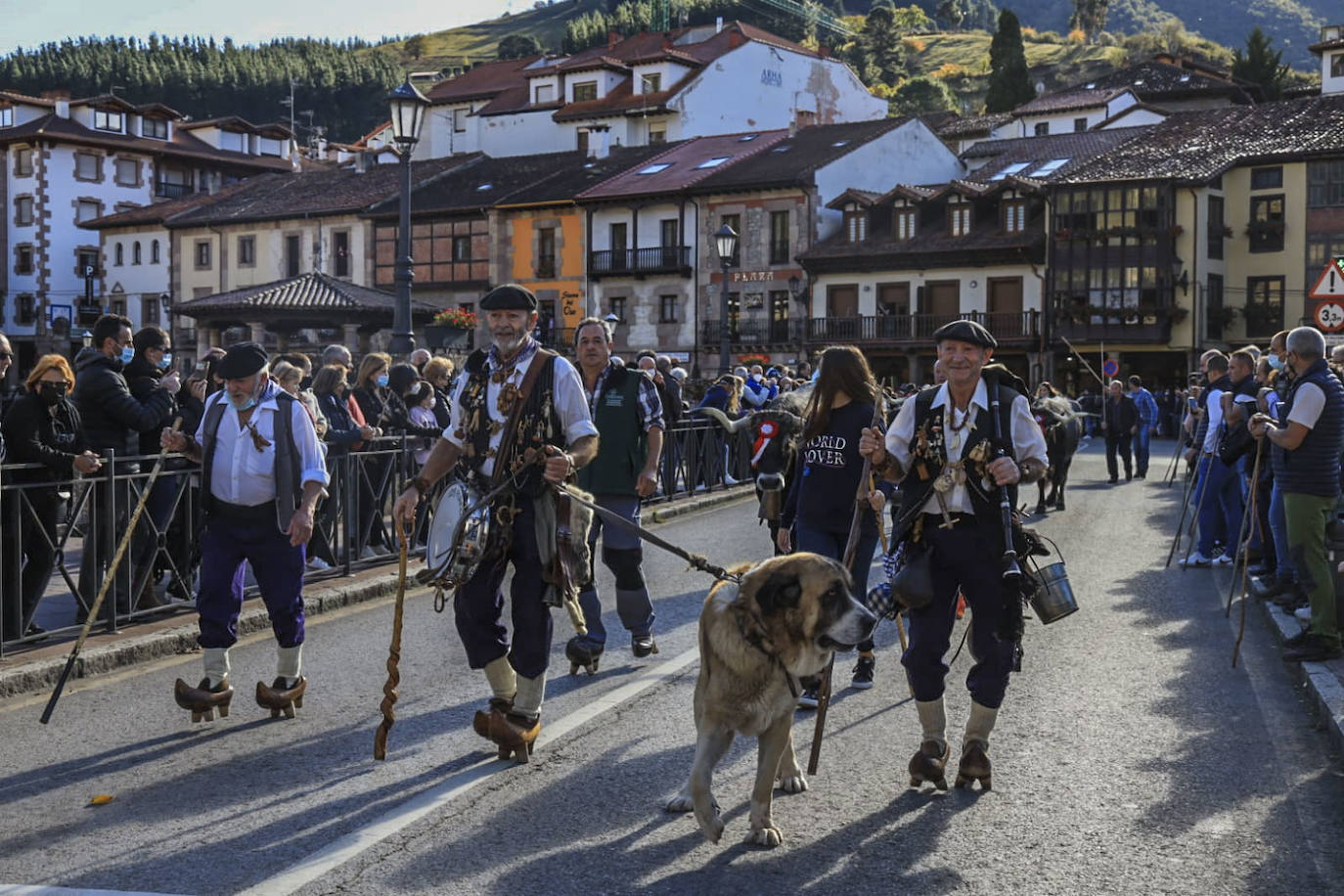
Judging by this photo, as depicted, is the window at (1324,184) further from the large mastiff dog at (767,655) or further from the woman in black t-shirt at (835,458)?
the large mastiff dog at (767,655)

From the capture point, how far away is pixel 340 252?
205ft

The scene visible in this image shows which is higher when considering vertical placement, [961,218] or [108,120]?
[108,120]

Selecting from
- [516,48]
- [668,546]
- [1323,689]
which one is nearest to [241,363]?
[668,546]

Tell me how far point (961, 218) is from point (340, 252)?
86.2 feet

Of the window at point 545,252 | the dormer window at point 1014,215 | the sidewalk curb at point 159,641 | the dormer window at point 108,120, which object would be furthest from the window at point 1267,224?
the dormer window at point 108,120

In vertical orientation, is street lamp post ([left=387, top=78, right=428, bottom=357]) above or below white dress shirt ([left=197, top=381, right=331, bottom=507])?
above

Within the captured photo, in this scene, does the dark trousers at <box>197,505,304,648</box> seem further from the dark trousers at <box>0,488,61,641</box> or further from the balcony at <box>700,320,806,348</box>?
the balcony at <box>700,320,806,348</box>

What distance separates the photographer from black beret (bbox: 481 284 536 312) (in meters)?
6.39

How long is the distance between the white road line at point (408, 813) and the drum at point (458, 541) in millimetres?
804

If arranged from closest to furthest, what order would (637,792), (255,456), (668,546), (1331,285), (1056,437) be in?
(637,792) → (668,546) → (255,456) → (1331,285) → (1056,437)

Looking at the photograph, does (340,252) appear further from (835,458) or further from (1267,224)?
(835,458)

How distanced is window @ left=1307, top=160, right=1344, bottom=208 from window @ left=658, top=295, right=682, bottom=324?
22.4 m

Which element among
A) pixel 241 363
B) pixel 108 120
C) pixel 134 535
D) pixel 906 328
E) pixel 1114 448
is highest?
pixel 108 120

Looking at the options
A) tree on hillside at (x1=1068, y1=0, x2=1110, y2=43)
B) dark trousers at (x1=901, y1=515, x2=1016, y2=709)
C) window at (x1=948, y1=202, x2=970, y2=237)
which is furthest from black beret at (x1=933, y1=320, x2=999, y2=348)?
tree on hillside at (x1=1068, y1=0, x2=1110, y2=43)
